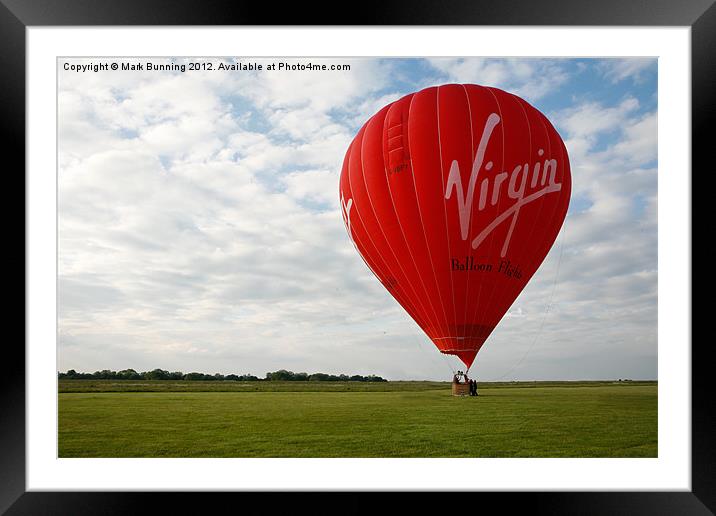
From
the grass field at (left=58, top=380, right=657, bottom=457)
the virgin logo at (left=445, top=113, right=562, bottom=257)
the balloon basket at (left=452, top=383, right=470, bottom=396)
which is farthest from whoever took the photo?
the balloon basket at (left=452, top=383, right=470, bottom=396)

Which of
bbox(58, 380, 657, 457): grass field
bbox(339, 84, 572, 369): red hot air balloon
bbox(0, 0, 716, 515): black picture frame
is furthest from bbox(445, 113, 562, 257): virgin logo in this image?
bbox(0, 0, 716, 515): black picture frame

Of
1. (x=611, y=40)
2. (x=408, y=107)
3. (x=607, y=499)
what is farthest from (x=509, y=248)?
(x=607, y=499)

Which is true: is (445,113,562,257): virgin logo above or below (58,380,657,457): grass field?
above

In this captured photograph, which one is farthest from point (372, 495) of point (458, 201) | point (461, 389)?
point (461, 389)

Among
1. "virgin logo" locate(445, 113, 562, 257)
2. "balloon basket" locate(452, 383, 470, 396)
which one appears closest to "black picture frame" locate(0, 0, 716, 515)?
"virgin logo" locate(445, 113, 562, 257)

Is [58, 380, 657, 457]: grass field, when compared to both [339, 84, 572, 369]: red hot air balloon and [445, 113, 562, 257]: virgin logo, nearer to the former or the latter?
[339, 84, 572, 369]: red hot air balloon

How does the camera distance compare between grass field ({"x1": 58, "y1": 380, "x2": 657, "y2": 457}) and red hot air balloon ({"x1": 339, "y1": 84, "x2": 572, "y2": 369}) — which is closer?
grass field ({"x1": 58, "y1": 380, "x2": 657, "y2": 457})

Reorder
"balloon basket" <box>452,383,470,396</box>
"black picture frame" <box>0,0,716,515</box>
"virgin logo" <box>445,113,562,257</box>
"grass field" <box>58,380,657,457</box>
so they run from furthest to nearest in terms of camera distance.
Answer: "balloon basket" <box>452,383,470,396</box> < "virgin logo" <box>445,113,562,257</box> < "grass field" <box>58,380,657,457</box> < "black picture frame" <box>0,0,716,515</box>
